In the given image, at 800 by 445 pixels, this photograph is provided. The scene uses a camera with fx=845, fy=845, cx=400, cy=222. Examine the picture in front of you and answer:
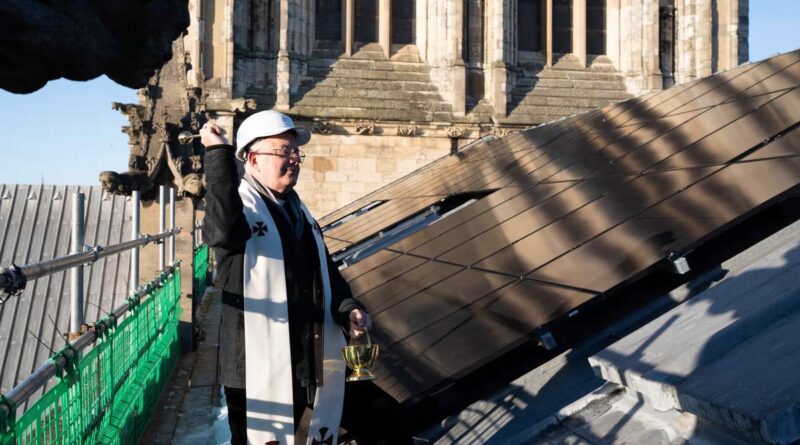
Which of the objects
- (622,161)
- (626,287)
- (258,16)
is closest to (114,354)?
(626,287)

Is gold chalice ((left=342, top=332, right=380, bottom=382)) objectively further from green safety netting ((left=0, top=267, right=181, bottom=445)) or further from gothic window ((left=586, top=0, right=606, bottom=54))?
gothic window ((left=586, top=0, right=606, bottom=54))

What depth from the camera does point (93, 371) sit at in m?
3.69

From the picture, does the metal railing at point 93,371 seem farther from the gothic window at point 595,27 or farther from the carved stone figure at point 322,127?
the gothic window at point 595,27

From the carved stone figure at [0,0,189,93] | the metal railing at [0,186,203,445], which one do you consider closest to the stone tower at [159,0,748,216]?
the metal railing at [0,186,203,445]

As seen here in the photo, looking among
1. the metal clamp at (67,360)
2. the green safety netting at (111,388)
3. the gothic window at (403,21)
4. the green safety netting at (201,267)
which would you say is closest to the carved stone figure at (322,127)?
the gothic window at (403,21)

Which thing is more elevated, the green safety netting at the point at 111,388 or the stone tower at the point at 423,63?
the stone tower at the point at 423,63

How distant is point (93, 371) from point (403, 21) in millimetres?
15791

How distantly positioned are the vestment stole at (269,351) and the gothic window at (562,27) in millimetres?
17418

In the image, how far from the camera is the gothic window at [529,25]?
1923 centimetres

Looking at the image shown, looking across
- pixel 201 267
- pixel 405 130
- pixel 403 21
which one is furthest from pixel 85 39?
pixel 403 21

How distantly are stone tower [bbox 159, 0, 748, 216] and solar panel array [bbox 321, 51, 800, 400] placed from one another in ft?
31.7

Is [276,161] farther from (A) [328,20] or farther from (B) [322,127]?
(A) [328,20]

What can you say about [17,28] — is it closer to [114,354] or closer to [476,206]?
[114,354]

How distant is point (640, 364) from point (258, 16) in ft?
50.8
